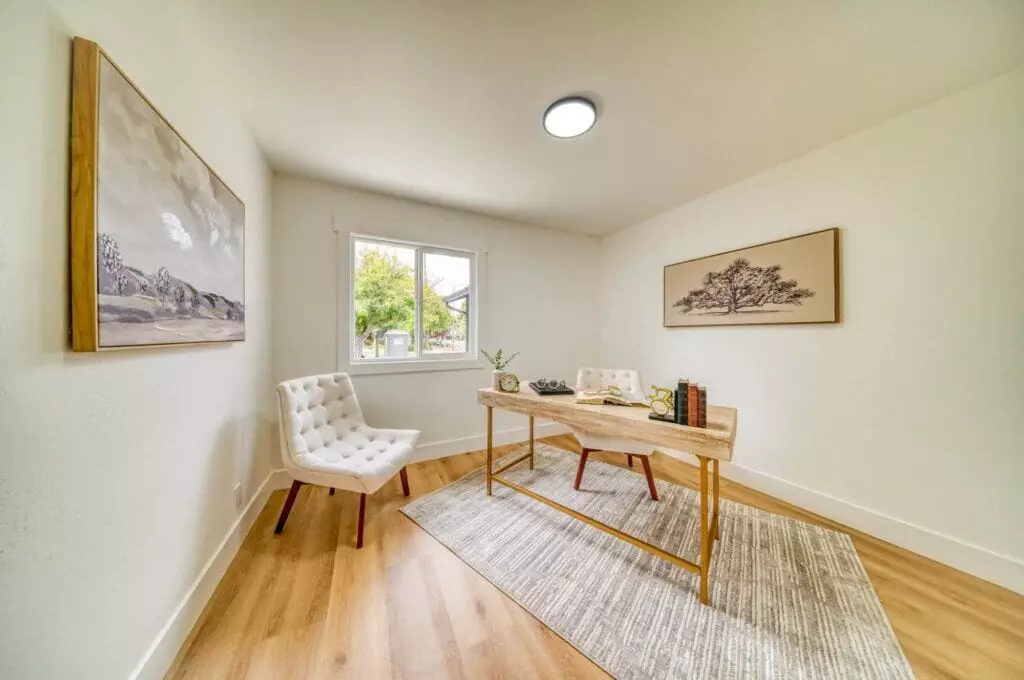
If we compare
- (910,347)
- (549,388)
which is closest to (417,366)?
(549,388)

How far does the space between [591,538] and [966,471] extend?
190 cm

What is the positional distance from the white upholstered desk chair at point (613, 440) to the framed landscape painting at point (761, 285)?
0.83 meters

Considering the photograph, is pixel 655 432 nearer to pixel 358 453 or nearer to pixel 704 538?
pixel 704 538

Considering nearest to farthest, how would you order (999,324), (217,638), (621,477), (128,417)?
1. (128,417)
2. (217,638)
3. (999,324)
4. (621,477)

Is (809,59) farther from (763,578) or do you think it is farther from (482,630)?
(482,630)

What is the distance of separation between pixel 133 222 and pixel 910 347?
11.3ft

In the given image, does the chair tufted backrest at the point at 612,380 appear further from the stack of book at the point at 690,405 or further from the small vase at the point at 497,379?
the stack of book at the point at 690,405

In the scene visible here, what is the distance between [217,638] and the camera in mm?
1206

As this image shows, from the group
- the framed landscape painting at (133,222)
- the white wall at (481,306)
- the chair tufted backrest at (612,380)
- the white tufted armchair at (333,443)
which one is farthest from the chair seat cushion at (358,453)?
the chair tufted backrest at (612,380)

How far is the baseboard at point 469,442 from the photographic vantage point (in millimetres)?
2904

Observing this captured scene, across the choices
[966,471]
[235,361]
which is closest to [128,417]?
[235,361]

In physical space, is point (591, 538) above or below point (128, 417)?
below

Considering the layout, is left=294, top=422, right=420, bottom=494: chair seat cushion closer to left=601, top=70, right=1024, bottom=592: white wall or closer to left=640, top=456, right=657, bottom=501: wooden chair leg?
left=640, top=456, right=657, bottom=501: wooden chair leg

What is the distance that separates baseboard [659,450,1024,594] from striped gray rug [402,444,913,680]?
0.20 meters
